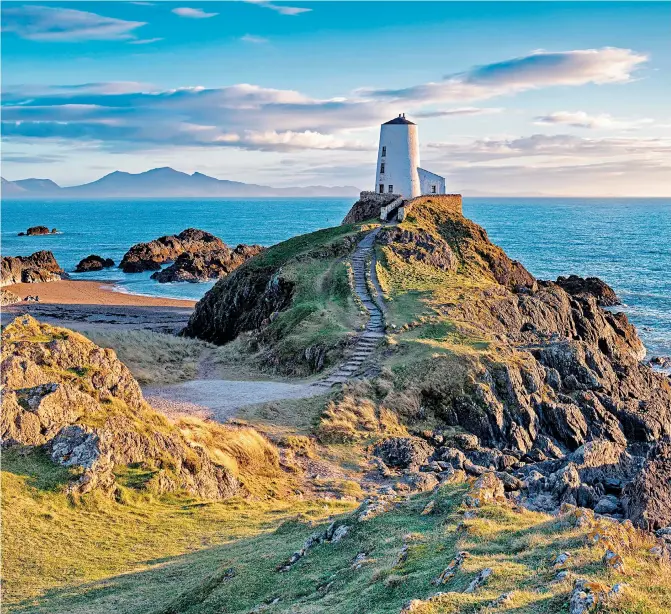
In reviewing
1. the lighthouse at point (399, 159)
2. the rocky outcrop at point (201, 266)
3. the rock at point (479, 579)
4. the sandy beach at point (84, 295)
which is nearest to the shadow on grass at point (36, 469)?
the rock at point (479, 579)

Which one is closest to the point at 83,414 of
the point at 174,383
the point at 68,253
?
the point at 174,383

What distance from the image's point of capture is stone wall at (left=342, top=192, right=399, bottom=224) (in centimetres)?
7019

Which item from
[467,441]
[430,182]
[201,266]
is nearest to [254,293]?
[467,441]

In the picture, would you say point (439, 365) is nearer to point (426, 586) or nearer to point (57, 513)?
point (57, 513)

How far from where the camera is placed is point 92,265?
368 ft

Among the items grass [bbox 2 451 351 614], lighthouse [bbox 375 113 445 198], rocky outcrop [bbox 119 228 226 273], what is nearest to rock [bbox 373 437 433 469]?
grass [bbox 2 451 351 614]

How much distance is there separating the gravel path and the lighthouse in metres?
39.4

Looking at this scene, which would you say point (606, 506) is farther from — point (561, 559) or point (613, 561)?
point (613, 561)

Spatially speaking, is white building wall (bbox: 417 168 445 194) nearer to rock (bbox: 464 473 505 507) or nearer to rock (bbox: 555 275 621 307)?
rock (bbox: 555 275 621 307)

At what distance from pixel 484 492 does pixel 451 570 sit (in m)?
5.92

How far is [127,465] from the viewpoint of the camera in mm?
23078

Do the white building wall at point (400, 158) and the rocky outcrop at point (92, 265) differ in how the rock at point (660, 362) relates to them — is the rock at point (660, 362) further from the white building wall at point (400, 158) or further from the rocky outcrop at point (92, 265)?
the rocky outcrop at point (92, 265)

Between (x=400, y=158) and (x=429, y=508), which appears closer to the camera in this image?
(x=429, y=508)

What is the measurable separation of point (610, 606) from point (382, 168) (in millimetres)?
65103
